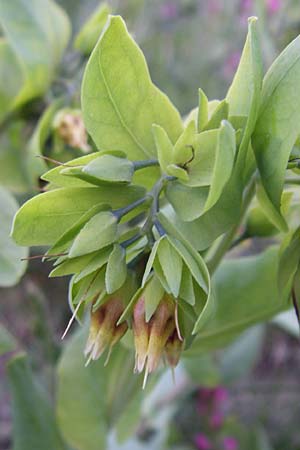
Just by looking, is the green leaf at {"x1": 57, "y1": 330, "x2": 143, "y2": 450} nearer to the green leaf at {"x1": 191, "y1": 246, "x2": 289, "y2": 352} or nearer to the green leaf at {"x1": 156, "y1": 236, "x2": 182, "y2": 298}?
the green leaf at {"x1": 191, "y1": 246, "x2": 289, "y2": 352}

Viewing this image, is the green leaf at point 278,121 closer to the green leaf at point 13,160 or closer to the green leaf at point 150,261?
the green leaf at point 150,261

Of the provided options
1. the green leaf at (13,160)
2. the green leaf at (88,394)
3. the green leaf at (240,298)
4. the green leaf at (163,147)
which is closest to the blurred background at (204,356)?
the green leaf at (13,160)

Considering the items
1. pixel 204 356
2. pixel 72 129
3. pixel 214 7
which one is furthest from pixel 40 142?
pixel 214 7

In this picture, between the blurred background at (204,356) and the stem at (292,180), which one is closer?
the stem at (292,180)

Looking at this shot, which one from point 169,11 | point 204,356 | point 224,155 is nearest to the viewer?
point 224,155

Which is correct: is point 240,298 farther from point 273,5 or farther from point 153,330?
point 273,5
